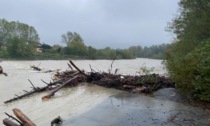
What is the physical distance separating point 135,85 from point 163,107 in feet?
13.0

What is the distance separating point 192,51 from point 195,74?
2532 millimetres

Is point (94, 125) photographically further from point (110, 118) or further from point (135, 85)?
point (135, 85)

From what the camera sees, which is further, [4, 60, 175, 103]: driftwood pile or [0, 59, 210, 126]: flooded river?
[4, 60, 175, 103]: driftwood pile

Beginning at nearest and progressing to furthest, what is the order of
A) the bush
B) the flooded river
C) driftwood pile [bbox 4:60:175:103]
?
the flooded river, the bush, driftwood pile [bbox 4:60:175:103]

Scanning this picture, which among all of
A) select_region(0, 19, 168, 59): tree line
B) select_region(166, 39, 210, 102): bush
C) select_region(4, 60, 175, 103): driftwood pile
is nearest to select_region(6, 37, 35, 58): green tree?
select_region(0, 19, 168, 59): tree line

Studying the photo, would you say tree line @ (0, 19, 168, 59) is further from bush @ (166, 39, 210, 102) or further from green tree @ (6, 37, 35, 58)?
bush @ (166, 39, 210, 102)

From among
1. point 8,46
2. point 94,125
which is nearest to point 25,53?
point 8,46

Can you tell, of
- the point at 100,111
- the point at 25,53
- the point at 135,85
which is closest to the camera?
the point at 100,111

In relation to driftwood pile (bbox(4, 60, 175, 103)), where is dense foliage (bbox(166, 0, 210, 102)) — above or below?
above

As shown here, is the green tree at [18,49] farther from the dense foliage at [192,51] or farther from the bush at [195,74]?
the bush at [195,74]

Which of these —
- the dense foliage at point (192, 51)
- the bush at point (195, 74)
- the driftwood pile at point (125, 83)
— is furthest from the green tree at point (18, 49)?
the bush at point (195, 74)

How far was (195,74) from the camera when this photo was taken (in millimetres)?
11117

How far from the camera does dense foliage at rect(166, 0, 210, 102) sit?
1066 cm

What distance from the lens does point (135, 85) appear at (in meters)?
13.8
